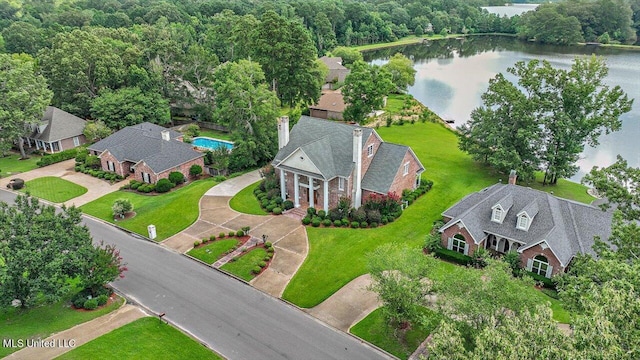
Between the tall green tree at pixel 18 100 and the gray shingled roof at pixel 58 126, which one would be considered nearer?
the tall green tree at pixel 18 100

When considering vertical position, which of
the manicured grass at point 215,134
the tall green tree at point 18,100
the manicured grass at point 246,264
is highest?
the tall green tree at point 18,100

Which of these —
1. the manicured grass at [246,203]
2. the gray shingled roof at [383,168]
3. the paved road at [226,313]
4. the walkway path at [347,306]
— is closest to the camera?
the paved road at [226,313]

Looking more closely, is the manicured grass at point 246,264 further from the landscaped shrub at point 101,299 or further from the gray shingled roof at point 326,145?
the gray shingled roof at point 326,145

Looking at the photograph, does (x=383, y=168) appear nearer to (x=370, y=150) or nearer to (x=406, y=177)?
(x=370, y=150)

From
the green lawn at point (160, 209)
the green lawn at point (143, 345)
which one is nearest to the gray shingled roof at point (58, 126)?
the green lawn at point (160, 209)

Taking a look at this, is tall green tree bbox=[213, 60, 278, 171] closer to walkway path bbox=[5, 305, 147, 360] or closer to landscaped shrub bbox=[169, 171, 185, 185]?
landscaped shrub bbox=[169, 171, 185, 185]

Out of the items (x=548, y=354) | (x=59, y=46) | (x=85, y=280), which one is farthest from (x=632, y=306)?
(x=59, y=46)

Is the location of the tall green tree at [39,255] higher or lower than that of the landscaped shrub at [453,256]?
higher

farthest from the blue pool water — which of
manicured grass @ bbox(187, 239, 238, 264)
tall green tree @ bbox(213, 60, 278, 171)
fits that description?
manicured grass @ bbox(187, 239, 238, 264)
